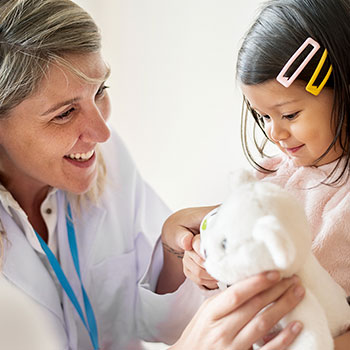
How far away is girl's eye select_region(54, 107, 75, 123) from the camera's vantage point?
3.55 feet

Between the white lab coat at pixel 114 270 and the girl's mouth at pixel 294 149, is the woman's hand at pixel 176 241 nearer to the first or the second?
the white lab coat at pixel 114 270

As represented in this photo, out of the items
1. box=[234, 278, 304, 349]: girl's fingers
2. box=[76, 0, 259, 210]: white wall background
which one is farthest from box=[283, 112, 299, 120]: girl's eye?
box=[76, 0, 259, 210]: white wall background

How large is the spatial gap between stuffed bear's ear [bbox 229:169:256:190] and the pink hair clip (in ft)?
0.70

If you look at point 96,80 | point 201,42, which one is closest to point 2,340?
point 96,80

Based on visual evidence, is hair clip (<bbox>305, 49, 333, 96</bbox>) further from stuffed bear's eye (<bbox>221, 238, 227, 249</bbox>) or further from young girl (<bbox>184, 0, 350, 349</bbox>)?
stuffed bear's eye (<bbox>221, 238, 227, 249</bbox>)

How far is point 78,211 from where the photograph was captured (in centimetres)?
129

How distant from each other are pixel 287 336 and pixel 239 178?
0.22 meters

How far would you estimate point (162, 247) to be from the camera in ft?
4.10

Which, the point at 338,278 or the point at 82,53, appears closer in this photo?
the point at 338,278

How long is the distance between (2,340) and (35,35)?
0.58 m

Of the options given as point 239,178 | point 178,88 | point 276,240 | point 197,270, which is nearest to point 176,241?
point 197,270

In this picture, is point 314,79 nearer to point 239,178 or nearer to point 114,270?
point 239,178

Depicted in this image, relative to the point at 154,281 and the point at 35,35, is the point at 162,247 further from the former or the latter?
the point at 35,35

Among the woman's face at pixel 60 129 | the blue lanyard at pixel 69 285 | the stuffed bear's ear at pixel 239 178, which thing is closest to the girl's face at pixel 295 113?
the stuffed bear's ear at pixel 239 178
